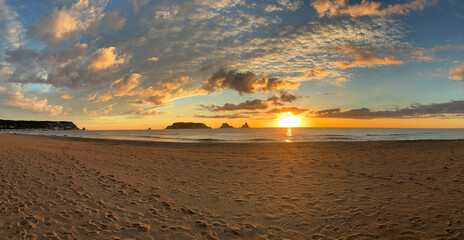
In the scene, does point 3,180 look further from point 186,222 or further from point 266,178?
point 266,178

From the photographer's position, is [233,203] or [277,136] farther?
[277,136]

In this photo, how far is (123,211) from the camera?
767cm

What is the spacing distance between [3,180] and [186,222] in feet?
33.3

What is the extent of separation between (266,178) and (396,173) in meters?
7.43

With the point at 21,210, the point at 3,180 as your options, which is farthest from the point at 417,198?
the point at 3,180

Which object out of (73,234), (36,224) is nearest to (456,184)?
(73,234)

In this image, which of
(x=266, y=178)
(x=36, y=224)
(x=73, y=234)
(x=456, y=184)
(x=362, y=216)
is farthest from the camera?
A: (x=266, y=178)

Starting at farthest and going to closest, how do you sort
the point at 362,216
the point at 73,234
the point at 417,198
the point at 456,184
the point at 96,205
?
the point at 456,184, the point at 417,198, the point at 96,205, the point at 362,216, the point at 73,234

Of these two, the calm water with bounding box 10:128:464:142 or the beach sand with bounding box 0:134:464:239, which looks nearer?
the beach sand with bounding box 0:134:464:239

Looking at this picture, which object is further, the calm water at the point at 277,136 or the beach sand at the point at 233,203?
the calm water at the point at 277,136

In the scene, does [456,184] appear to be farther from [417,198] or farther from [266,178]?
[266,178]

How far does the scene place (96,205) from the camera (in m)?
8.10

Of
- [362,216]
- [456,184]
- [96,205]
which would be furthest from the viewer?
[456,184]

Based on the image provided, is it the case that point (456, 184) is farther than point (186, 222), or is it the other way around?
point (456, 184)
